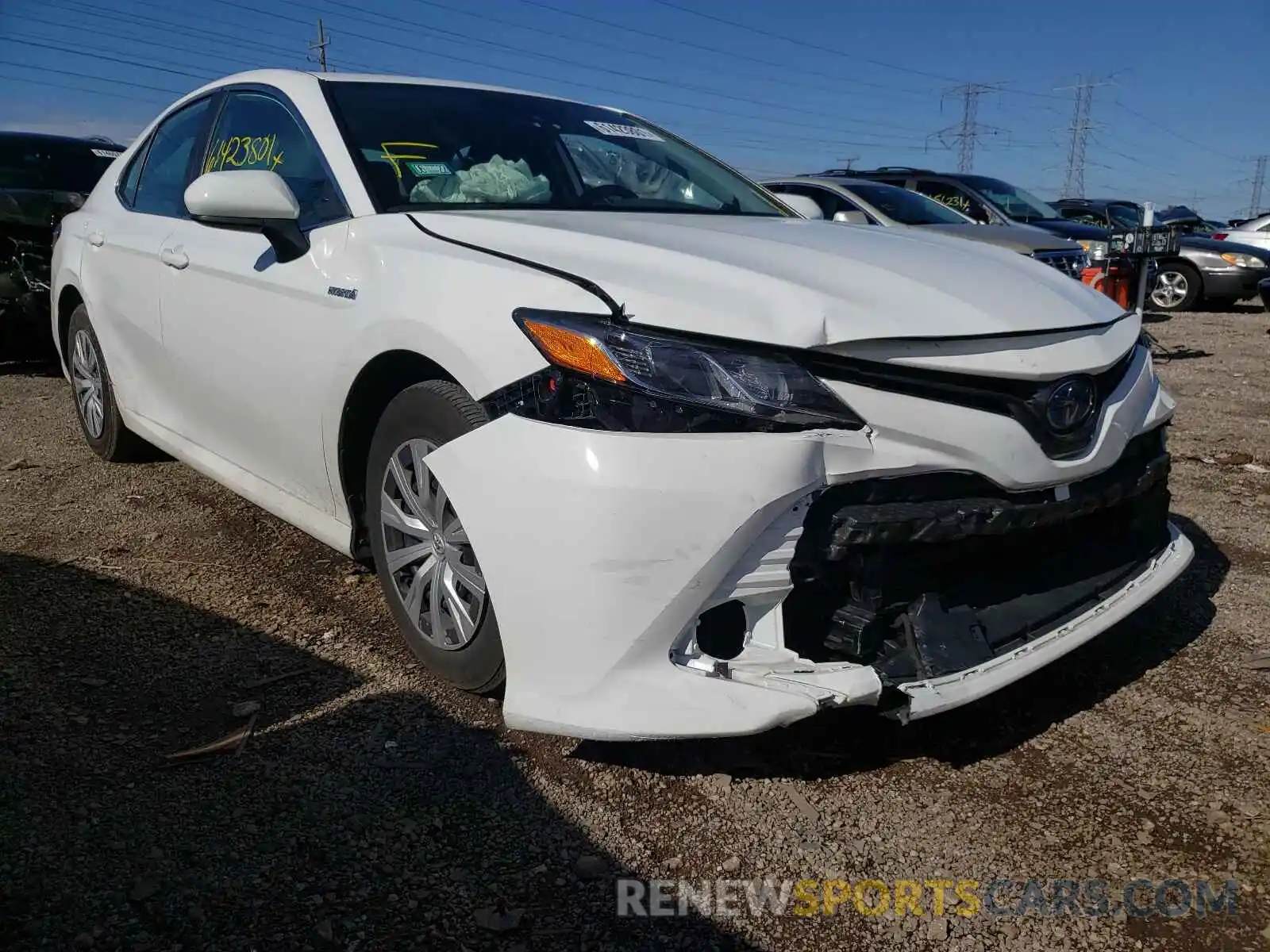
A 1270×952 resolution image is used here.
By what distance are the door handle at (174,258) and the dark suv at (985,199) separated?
27.9ft

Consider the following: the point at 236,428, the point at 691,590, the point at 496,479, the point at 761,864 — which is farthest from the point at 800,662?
the point at 236,428

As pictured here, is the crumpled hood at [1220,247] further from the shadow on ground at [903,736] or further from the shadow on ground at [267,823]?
the shadow on ground at [267,823]

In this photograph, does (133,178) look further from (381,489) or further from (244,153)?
(381,489)

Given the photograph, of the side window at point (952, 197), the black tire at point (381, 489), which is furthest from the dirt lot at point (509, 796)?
the side window at point (952, 197)

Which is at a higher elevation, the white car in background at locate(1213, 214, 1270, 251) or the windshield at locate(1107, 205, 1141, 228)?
the windshield at locate(1107, 205, 1141, 228)

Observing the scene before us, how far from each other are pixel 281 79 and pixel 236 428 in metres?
1.12

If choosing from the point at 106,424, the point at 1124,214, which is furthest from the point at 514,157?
the point at 1124,214

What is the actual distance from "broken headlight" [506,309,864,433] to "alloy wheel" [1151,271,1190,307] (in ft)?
43.4

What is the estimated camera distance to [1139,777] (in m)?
2.33

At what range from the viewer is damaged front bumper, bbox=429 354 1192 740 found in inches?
76.3

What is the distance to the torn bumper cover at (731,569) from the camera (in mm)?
1938

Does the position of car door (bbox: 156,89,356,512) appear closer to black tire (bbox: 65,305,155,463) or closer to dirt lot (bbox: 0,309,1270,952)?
dirt lot (bbox: 0,309,1270,952)

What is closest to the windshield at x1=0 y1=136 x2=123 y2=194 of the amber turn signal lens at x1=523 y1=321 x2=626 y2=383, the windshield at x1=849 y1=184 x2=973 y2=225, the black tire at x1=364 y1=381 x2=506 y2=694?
the black tire at x1=364 y1=381 x2=506 y2=694

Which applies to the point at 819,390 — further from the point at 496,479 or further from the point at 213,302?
the point at 213,302
